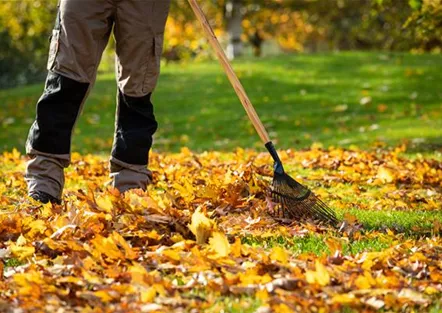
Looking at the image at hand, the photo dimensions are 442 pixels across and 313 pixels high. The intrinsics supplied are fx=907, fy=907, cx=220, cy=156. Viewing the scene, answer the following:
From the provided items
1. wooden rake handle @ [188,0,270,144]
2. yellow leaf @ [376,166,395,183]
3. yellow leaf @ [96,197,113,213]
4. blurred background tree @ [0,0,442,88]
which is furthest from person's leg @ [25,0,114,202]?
blurred background tree @ [0,0,442,88]

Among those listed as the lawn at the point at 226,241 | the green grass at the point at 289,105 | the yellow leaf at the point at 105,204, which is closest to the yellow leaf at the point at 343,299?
the lawn at the point at 226,241

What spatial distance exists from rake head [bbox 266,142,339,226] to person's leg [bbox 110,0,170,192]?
86cm

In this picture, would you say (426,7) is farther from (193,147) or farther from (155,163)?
(193,147)

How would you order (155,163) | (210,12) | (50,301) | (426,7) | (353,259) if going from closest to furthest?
(50,301), (353,259), (155,163), (426,7), (210,12)

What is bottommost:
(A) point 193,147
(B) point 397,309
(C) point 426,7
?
(A) point 193,147

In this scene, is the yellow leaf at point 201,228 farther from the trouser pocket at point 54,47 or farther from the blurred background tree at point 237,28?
the blurred background tree at point 237,28

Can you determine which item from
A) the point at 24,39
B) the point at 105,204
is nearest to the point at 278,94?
the point at 24,39

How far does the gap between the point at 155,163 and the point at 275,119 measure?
6540mm

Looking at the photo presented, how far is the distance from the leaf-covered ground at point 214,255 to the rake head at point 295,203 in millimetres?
80

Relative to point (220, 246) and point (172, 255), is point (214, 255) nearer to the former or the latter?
point (220, 246)

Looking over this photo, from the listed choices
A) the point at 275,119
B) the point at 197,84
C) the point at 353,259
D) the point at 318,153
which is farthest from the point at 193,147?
the point at 353,259

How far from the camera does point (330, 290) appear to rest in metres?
3.16

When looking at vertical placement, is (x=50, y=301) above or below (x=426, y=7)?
below

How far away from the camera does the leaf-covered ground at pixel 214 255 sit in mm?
3109
